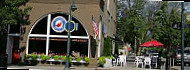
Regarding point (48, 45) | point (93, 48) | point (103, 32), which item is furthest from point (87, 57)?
point (103, 32)

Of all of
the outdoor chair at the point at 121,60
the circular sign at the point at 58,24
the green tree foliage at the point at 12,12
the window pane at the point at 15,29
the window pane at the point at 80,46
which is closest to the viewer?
the green tree foliage at the point at 12,12

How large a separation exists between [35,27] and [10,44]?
8.01ft

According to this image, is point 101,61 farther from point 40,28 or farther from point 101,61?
point 40,28

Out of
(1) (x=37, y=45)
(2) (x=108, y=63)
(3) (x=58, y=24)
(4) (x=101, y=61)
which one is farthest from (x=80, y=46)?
(1) (x=37, y=45)

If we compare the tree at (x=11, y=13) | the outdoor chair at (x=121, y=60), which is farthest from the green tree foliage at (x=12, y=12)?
the outdoor chair at (x=121, y=60)

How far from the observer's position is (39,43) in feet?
84.9

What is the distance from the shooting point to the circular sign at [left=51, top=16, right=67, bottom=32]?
25609mm

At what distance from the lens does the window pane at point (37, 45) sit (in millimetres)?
25750

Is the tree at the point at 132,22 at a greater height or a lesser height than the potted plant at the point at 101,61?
greater

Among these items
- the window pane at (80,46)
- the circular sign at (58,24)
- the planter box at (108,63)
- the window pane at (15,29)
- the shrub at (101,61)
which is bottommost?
the planter box at (108,63)

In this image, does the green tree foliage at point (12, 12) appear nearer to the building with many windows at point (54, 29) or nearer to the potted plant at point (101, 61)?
the building with many windows at point (54, 29)

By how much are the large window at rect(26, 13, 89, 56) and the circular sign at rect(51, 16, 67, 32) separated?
271mm

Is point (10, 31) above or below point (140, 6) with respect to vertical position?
below

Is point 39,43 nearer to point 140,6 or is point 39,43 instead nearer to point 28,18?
point 28,18
